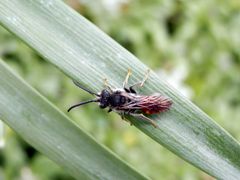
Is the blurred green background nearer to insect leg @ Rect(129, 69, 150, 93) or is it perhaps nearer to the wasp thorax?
the wasp thorax

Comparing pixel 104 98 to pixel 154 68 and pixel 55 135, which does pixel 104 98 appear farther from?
pixel 154 68

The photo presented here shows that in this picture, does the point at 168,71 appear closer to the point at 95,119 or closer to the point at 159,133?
the point at 95,119

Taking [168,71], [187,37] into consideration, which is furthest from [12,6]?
[187,37]

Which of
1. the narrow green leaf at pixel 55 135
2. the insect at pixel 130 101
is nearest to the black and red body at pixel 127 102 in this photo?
the insect at pixel 130 101

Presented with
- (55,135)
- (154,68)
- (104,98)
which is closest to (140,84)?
(104,98)

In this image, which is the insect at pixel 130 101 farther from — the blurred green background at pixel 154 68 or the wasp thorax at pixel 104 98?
the blurred green background at pixel 154 68

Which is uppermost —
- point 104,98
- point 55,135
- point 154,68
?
point 154,68
